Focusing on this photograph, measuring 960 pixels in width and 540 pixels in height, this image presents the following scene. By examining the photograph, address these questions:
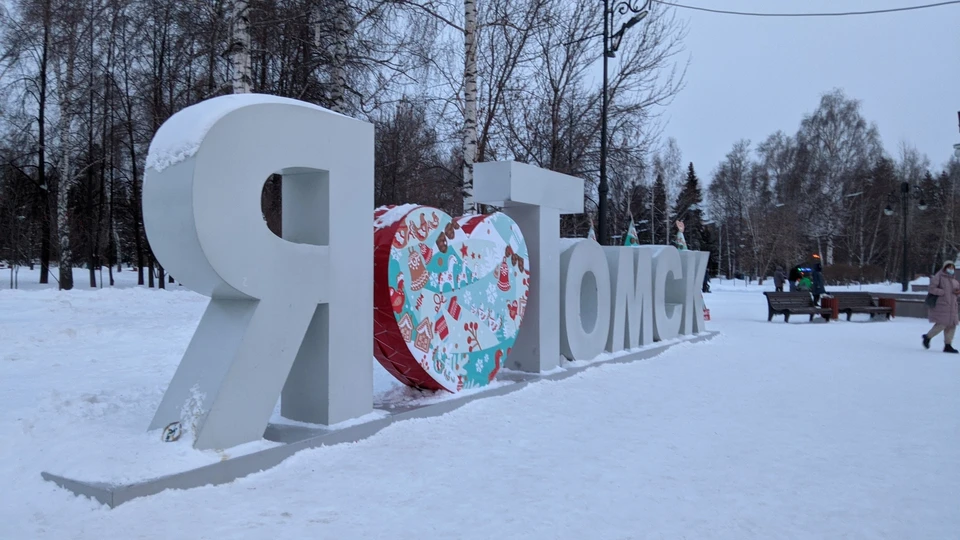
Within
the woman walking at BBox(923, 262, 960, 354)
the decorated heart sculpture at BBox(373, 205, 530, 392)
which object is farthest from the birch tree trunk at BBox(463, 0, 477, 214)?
the woman walking at BBox(923, 262, 960, 354)

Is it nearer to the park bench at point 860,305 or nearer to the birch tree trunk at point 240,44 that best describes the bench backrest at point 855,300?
the park bench at point 860,305

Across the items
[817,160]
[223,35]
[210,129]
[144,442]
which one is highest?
[817,160]

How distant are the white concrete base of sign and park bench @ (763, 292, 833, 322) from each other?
10982 millimetres

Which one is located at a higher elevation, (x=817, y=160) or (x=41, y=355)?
(x=817, y=160)

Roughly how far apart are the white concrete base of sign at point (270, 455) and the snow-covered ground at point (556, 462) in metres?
0.06

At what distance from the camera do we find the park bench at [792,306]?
54.4ft

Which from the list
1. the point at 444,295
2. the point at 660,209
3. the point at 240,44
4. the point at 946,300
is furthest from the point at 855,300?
the point at 660,209

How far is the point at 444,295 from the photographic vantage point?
20.9 ft

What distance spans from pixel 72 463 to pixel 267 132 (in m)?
2.22

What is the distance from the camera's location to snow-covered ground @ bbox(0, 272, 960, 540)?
3.65 meters

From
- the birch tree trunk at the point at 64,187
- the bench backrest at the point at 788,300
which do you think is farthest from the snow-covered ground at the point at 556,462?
the birch tree trunk at the point at 64,187

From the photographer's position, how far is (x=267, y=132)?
4668 millimetres

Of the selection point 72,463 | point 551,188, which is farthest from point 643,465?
point 551,188

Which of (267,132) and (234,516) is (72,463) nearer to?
(234,516)
